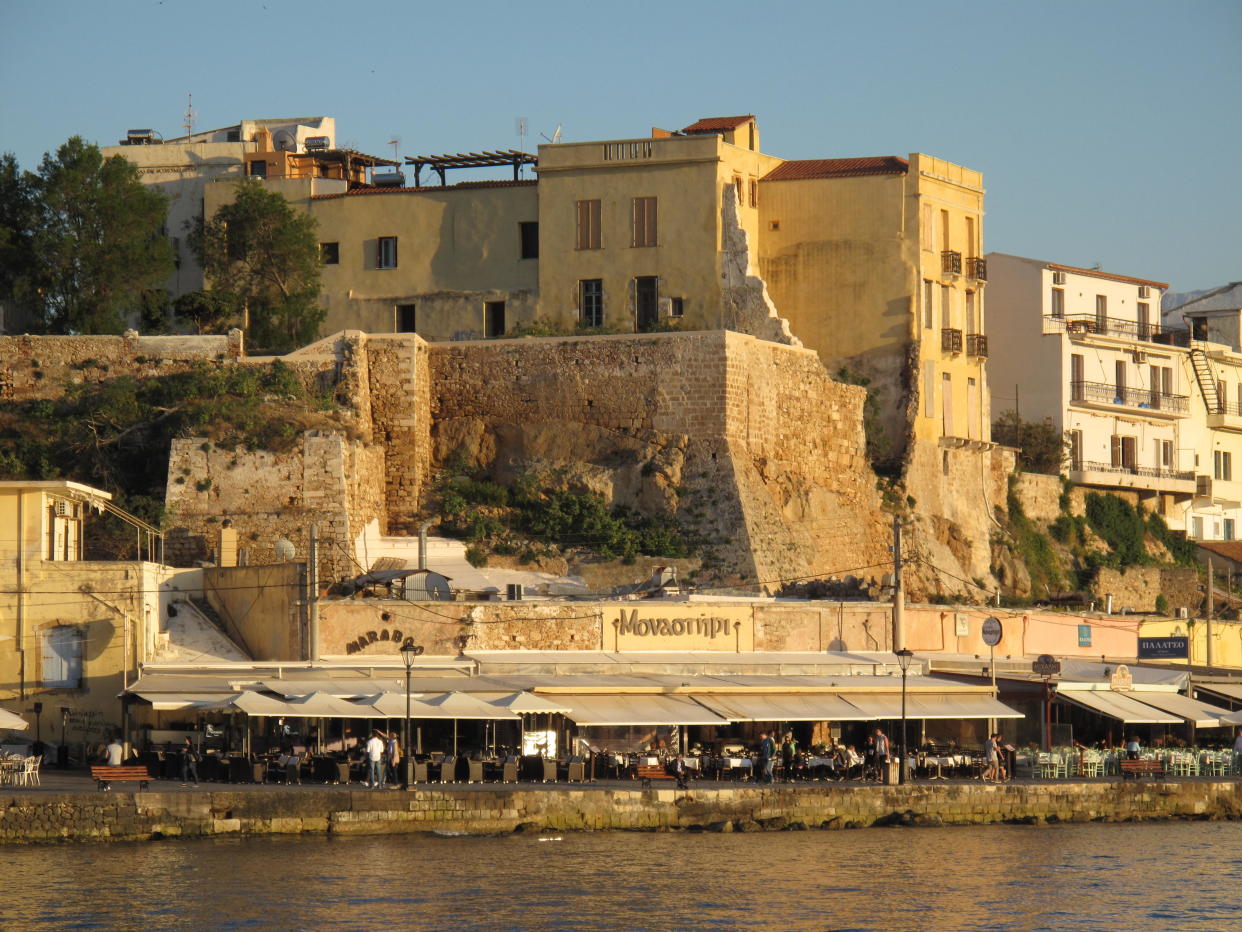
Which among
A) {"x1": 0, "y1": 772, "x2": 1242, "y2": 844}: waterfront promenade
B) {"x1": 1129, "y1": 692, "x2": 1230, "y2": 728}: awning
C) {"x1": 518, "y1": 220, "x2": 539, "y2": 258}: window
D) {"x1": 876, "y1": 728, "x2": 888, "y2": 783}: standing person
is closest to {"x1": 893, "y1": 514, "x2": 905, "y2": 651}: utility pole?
{"x1": 1129, "y1": 692, "x2": 1230, "y2": 728}: awning

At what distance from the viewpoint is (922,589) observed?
5466 centimetres

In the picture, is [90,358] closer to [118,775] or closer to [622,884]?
[118,775]

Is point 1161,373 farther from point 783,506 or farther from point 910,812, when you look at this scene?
point 910,812

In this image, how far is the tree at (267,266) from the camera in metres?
56.2

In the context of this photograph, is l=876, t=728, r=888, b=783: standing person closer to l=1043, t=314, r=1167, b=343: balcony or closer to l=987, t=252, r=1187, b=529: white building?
l=987, t=252, r=1187, b=529: white building

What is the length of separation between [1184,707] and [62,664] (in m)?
20.5

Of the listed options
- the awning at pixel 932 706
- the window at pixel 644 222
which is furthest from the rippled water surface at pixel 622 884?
the window at pixel 644 222

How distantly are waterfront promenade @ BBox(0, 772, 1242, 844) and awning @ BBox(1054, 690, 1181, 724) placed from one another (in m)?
2.51

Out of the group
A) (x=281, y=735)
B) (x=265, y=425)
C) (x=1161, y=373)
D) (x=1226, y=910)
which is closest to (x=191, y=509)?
(x=265, y=425)

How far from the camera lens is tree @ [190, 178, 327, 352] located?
56.2 m

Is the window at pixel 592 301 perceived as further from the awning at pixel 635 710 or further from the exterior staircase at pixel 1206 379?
the exterior staircase at pixel 1206 379

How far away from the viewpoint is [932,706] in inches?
1663

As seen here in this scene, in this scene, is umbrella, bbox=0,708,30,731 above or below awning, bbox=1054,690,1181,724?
above

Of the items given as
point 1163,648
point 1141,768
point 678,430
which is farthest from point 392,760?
point 1163,648
